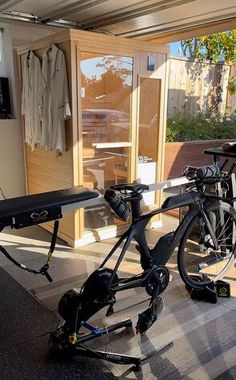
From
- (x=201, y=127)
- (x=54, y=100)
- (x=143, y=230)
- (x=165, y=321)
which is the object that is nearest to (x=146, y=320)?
Result: (x=165, y=321)

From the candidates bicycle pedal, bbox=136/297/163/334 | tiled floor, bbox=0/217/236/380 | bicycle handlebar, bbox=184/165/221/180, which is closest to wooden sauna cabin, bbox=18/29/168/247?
tiled floor, bbox=0/217/236/380

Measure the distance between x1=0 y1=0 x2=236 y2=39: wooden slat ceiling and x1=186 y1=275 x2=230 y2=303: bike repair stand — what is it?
2.39m

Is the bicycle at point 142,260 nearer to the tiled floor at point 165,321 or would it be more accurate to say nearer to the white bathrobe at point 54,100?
the tiled floor at point 165,321

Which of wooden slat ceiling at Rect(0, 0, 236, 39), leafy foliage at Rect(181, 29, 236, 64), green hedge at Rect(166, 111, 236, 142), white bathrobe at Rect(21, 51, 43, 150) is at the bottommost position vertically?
green hedge at Rect(166, 111, 236, 142)

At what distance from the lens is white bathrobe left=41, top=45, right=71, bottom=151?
10.7 ft

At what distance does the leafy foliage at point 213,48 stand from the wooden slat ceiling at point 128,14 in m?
3.00

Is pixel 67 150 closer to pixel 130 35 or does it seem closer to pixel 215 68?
pixel 130 35

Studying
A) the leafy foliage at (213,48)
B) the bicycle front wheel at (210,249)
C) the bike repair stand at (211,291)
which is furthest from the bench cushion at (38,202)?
the leafy foliage at (213,48)

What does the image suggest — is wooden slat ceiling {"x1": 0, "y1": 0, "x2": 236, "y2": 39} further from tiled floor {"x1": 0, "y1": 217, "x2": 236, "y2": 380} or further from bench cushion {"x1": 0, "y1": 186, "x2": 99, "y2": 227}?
tiled floor {"x1": 0, "y1": 217, "x2": 236, "y2": 380}

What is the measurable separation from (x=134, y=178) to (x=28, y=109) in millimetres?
1436

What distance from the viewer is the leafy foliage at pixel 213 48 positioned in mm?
6590

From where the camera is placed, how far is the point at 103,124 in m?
3.80

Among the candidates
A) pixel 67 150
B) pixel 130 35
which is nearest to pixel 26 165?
pixel 67 150

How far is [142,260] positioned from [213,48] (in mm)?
5849
